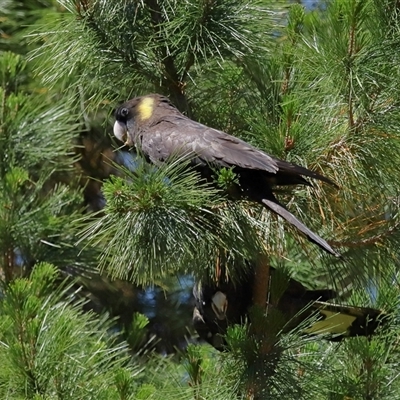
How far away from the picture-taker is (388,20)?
2.40m

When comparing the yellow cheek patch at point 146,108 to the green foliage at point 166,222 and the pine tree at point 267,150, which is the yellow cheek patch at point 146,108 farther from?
the green foliage at point 166,222

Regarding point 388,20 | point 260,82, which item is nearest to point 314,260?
point 260,82

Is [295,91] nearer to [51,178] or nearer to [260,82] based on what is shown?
[260,82]

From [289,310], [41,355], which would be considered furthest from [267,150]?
[41,355]

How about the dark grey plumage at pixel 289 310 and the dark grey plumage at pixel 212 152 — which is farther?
the dark grey plumage at pixel 289 310

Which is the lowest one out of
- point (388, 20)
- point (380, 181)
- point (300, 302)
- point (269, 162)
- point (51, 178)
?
point (51, 178)

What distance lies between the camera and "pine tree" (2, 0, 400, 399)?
2205 millimetres

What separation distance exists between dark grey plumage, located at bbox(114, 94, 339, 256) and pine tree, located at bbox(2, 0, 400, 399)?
0.07 meters

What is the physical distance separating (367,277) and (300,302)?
0.66 feet

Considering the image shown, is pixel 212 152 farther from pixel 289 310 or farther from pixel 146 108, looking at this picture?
pixel 289 310

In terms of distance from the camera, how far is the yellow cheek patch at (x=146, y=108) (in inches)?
103

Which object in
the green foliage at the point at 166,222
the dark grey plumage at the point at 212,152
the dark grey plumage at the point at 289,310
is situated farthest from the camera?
the dark grey plumage at the point at 289,310

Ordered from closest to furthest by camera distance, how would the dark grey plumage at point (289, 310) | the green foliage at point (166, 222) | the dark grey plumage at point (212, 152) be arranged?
the green foliage at point (166, 222), the dark grey plumage at point (212, 152), the dark grey plumage at point (289, 310)

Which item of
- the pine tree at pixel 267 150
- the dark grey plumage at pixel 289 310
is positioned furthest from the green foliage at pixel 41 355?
the dark grey plumage at pixel 289 310
